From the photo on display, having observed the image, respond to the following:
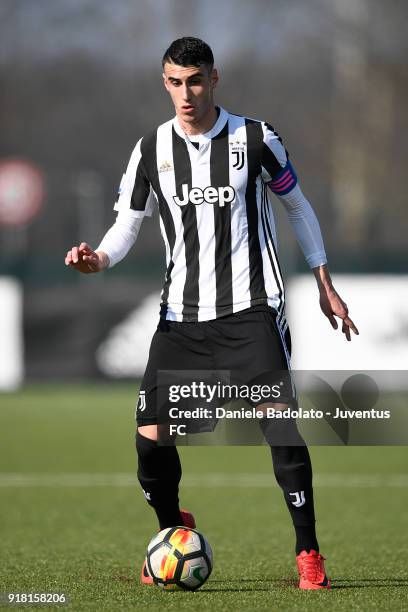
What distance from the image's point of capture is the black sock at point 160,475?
544 cm

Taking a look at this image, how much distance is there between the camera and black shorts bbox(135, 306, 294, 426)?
17.3 feet

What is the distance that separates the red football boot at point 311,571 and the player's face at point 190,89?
186 cm

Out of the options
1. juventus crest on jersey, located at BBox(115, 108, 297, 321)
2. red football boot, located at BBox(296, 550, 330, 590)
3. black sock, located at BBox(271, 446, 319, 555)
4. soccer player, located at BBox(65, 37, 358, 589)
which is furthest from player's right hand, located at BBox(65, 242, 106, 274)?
red football boot, located at BBox(296, 550, 330, 590)

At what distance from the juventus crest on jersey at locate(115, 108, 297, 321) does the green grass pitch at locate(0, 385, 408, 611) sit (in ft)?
3.96

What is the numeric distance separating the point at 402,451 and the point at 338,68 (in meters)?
21.0

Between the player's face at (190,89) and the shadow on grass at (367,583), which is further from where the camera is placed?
the shadow on grass at (367,583)

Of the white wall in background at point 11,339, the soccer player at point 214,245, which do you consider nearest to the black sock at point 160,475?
the soccer player at point 214,245

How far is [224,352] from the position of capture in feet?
17.6

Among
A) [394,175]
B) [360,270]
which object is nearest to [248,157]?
[360,270]

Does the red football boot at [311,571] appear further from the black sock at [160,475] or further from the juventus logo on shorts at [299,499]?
the black sock at [160,475]

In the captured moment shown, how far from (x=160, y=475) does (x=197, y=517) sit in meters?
2.75

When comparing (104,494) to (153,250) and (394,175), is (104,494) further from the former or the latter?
(394,175)

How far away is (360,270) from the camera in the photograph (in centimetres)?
1586

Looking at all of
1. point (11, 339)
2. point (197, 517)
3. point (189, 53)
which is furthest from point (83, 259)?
point (11, 339)
